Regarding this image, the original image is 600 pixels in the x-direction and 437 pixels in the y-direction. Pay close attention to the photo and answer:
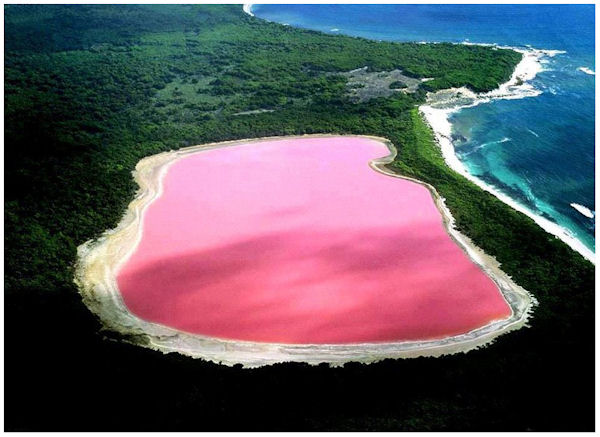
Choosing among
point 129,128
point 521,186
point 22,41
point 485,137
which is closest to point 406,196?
point 521,186

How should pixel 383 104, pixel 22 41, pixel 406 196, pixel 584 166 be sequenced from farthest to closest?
pixel 22 41 → pixel 383 104 → pixel 584 166 → pixel 406 196

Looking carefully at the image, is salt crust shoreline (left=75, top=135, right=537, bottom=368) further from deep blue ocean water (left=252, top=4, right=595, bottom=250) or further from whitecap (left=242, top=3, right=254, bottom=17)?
whitecap (left=242, top=3, right=254, bottom=17)

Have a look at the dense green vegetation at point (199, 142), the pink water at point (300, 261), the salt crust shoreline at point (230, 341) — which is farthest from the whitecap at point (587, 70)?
the salt crust shoreline at point (230, 341)

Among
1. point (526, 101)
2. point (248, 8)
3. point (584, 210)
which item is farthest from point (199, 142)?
point (248, 8)

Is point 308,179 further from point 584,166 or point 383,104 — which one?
point 584,166

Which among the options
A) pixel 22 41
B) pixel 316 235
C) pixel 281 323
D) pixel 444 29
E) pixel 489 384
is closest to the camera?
pixel 489 384

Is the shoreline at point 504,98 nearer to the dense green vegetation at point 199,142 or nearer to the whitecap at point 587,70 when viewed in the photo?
the dense green vegetation at point 199,142

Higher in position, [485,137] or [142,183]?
[485,137]
